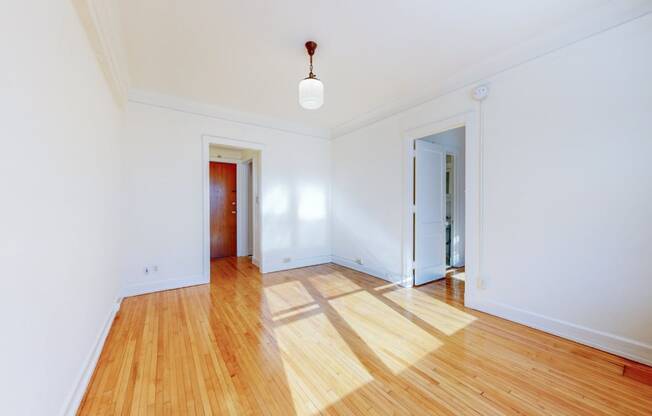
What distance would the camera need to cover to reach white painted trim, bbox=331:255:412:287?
375cm

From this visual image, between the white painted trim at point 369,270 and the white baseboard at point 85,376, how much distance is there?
3.32 metres

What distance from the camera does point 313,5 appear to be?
1.93m

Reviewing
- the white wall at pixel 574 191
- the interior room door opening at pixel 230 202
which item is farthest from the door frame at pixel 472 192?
the interior room door opening at pixel 230 202

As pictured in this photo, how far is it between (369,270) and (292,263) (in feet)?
4.65

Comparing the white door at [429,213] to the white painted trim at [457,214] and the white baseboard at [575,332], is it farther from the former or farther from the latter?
the white baseboard at [575,332]

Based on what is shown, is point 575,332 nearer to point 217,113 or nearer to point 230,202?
point 217,113

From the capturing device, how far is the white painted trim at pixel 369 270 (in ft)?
12.3

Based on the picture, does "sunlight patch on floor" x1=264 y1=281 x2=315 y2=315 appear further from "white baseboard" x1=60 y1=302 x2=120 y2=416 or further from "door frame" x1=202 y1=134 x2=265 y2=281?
"white baseboard" x1=60 y1=302 x2=120 y2=416

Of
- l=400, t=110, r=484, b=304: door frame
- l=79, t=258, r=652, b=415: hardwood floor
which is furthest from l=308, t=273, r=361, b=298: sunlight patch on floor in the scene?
l=400, t=110, r=484, b=304: door frame

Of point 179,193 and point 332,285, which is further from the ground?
point 179,193

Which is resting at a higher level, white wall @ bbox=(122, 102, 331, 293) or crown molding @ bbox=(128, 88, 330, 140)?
crown molding @ bbox=(128, 88, 330, 140)

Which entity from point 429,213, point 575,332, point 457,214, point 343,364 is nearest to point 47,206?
point 343,364

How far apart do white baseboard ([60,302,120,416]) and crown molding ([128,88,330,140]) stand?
2675 mm

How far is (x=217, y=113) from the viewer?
3846 mm
